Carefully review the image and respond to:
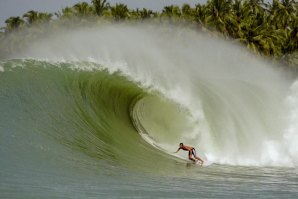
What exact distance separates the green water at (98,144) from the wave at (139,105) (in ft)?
0.15

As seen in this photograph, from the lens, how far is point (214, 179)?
13.0m

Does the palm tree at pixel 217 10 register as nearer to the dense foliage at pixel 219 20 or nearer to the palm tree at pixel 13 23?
the dense foliage at pixel 219 20

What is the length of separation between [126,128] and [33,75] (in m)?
3.45

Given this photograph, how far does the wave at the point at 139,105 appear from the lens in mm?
15714

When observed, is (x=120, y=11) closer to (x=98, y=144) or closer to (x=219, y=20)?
(x=219, y=20)

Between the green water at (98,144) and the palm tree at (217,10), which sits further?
the palm tree at (217,10)

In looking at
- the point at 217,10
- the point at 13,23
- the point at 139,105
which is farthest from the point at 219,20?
the point at 139,105

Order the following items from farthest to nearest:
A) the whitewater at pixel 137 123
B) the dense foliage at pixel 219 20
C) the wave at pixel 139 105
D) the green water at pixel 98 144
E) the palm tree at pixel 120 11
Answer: the palm tree at pixel 120 11, the dense foliage at pixel 219 20, the wave at pixel 139 105, the whitewater at pixel 137 123, the green water at pixel 98 144

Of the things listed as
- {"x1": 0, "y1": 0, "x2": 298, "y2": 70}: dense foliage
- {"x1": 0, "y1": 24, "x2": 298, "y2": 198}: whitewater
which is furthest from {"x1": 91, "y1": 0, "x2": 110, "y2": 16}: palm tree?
{"x1": 0, "y1": 24, "x2": 298, "y2": 198}: whitewater

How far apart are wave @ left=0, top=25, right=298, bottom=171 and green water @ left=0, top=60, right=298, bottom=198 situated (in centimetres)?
5

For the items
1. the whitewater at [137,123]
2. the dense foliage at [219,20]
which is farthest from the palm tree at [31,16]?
the whitewater at [137,123]

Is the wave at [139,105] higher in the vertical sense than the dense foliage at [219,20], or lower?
lower

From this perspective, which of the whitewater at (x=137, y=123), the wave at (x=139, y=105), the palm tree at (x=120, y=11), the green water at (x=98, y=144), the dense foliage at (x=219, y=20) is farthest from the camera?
the palm tree at (x=120, y=11)

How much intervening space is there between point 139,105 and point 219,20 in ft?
119
